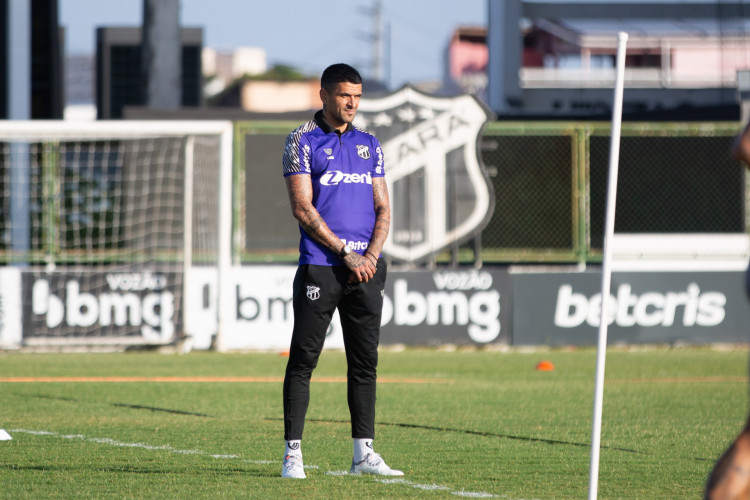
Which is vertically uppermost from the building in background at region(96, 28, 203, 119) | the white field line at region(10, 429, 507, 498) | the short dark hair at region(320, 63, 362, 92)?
the building in background at region(96, 28, 203, 119)

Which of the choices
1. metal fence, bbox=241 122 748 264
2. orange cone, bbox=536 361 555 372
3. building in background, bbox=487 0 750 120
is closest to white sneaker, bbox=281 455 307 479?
orange cone, bbox=536 361 555 372

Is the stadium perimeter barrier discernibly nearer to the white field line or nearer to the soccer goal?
the soccer goal

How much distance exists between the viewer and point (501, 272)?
15.4 metres

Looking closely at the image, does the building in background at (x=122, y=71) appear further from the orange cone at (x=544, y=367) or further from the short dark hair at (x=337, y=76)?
the short dark hair at (x=337, y=76)

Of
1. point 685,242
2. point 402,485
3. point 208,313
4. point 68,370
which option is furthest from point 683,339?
point 402,485

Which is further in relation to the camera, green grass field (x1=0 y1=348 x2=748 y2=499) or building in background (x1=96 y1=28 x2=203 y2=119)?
building in background (x1=96 y1=28 x2=203 y2=119)

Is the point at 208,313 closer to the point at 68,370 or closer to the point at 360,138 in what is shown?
the point at 68,370

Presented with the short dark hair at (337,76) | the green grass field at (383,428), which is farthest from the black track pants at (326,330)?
the short dark hair at (337,76)

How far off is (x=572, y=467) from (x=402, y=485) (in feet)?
3.81

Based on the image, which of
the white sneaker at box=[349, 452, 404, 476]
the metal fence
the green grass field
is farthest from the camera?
the metal fence

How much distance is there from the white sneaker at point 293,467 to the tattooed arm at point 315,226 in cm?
94

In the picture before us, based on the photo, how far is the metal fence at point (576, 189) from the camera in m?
16.7

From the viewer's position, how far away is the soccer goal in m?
14.6

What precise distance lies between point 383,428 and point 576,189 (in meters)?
9.01
